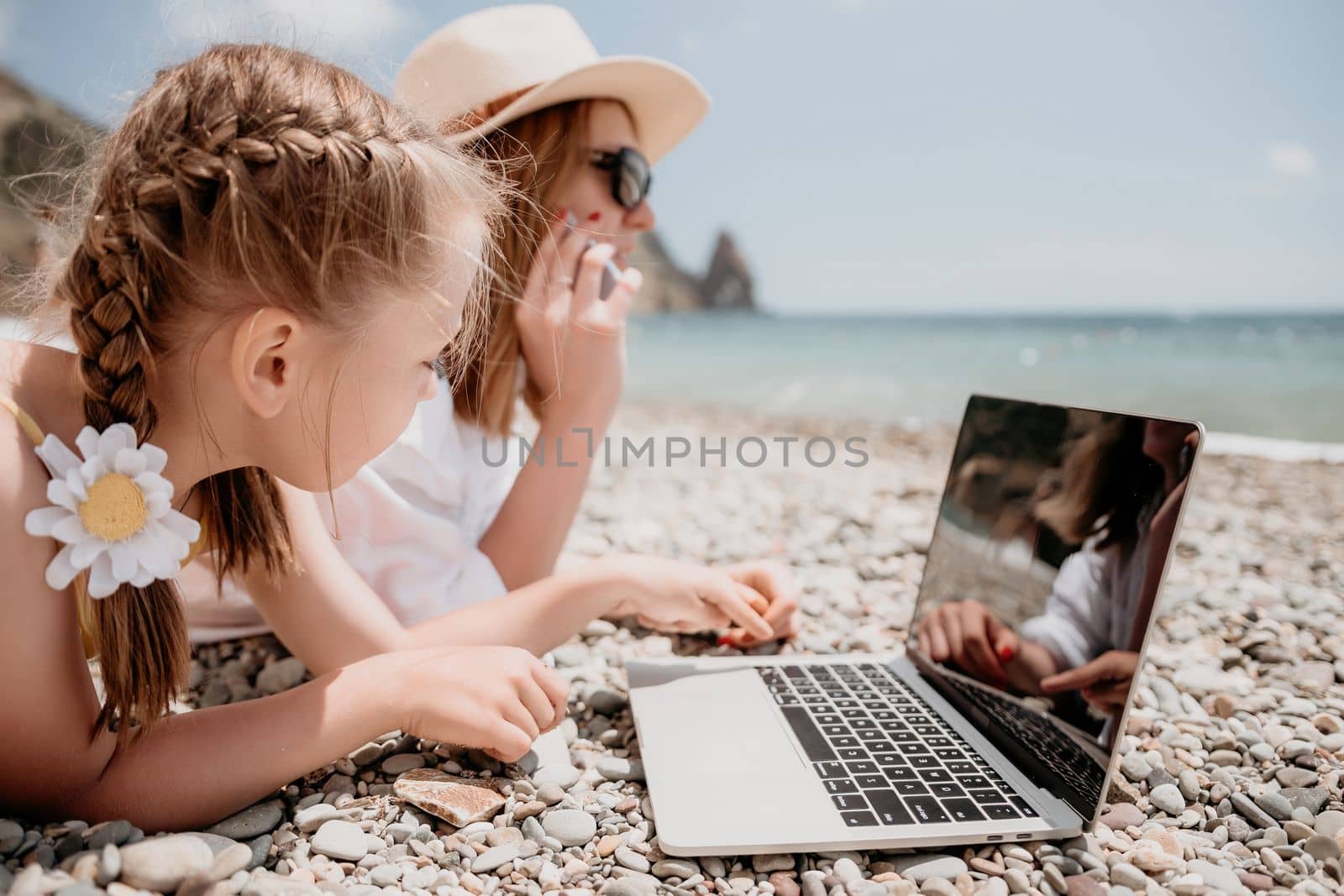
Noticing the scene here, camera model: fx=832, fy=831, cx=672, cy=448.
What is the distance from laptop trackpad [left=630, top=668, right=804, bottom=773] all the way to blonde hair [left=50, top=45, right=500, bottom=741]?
870 millimetres

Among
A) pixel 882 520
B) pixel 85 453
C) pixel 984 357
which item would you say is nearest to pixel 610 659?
pixel 85 453

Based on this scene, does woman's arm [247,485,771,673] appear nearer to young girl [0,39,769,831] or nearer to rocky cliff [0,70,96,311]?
young girl [0,39,769,831]

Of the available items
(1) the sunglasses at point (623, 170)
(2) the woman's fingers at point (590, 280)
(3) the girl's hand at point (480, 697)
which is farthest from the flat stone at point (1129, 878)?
(1) the sunglasses at point (623, 170)

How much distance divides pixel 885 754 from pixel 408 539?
4.45 feet

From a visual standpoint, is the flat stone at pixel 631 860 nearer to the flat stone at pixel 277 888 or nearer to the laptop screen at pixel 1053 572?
the flat stone at pixel 277 888

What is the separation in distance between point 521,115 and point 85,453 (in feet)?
5.86

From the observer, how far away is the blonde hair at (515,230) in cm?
254

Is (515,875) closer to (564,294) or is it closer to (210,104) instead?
(210,104)

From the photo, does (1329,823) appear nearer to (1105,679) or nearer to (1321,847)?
(1321,847)

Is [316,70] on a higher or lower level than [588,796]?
higher

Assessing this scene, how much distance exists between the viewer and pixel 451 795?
4.99ft

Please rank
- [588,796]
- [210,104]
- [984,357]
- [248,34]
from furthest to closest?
1. [984,357]
2. [588,796]
3. [248,34]
4. [210,104]

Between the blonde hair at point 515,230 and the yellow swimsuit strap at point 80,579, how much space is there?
3.14 feet

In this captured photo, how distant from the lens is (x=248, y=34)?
1.44 meters
